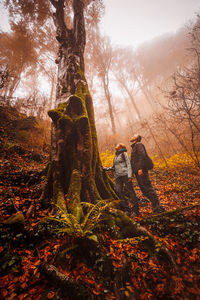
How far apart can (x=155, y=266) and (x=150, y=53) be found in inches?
1071

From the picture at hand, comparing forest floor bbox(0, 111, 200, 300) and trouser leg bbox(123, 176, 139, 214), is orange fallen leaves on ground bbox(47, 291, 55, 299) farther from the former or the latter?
trouser leg bbox(123, 176, 139, 214)

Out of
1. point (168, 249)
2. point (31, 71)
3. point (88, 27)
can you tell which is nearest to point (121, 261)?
point (168, 249)

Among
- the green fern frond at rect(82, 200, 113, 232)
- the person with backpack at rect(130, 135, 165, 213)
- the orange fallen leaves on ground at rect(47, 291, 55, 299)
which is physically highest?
the person with backpack at rect(130, 135, 165, 213)

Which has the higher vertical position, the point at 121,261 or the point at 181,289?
the point at 121,261

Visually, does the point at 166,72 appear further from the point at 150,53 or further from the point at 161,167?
the point at 161,167

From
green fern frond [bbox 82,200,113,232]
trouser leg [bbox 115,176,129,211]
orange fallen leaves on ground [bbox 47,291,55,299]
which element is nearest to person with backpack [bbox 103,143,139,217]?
trouser leg [bbox 115,176,129,211]

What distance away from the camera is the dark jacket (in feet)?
12.3

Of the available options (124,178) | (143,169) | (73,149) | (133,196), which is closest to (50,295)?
(73,149)

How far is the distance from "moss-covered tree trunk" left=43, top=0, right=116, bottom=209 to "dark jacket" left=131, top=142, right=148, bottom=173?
1.03 m

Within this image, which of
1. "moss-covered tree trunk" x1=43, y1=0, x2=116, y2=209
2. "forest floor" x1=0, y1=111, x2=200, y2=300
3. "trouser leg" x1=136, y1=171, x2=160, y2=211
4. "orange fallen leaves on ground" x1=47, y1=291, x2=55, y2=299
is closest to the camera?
"orange fallen leaves on ground" x1=47, y1=291, x2=55, y2=299

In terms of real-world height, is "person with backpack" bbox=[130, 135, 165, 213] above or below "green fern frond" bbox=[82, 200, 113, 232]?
above

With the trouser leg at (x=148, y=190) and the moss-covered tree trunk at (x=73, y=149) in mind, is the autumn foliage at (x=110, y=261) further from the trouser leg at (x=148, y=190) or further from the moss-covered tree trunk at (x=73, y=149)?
the moss-covered tree trunk at (x=73, y=149)

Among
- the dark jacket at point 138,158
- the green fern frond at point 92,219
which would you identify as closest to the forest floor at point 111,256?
the green fern frond at point 92,219

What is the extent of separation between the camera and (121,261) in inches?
76.1
